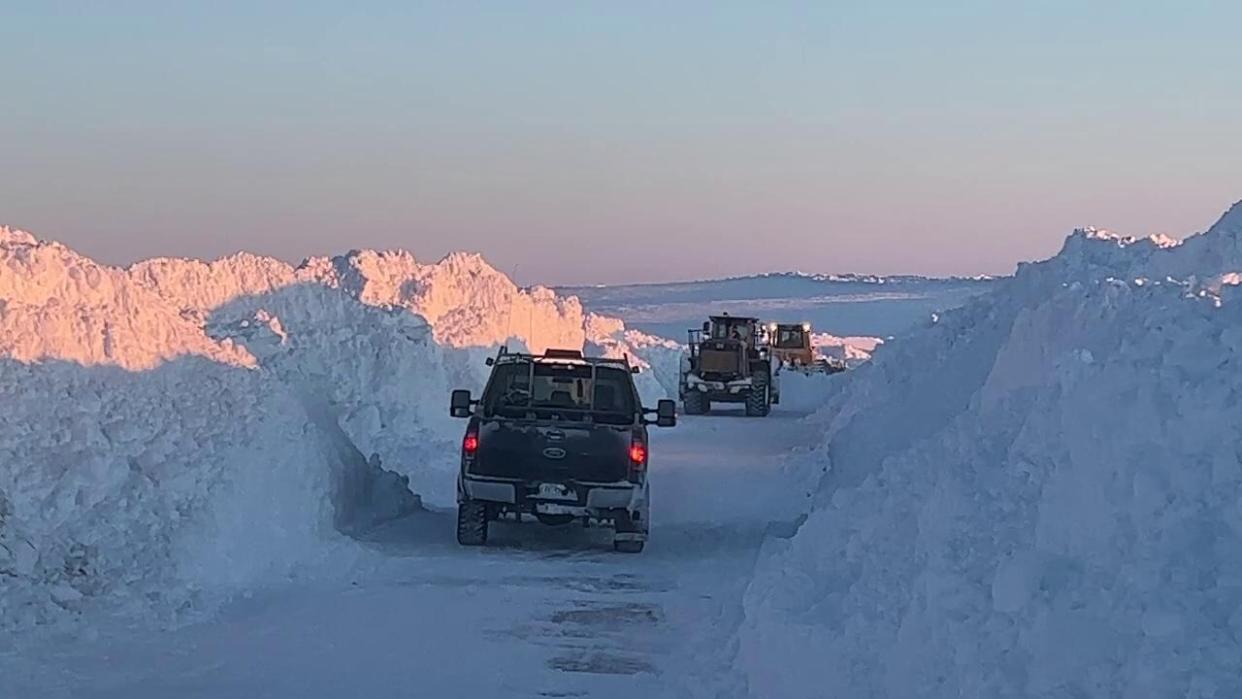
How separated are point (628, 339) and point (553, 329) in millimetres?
13921

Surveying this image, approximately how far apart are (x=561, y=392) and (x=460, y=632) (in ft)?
19.1

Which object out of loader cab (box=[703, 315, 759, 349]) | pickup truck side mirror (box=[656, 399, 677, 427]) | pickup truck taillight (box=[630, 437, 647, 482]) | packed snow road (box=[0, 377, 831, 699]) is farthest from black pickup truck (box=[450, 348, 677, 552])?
loader cab (box=[703, 315, 759, 349])

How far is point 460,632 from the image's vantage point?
10672 mm

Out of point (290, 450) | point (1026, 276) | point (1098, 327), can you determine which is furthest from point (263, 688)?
point (1026, 276)

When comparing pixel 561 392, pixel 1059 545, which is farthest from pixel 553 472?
pixel 1059 545

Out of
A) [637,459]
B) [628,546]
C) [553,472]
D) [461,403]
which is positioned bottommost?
[628,546]

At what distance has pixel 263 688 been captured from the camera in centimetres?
888

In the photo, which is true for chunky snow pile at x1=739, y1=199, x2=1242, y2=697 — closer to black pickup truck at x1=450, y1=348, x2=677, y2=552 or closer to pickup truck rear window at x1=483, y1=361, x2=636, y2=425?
black pickup truck at x1=450, y1=348, x2=677, y2=552

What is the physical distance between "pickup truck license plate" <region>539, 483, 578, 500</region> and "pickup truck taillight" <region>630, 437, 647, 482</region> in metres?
0.56

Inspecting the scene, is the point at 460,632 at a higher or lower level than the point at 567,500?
lower

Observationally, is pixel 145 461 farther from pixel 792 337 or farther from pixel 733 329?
pixel 792 337

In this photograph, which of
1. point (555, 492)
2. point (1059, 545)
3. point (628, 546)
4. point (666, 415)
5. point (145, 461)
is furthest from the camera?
point (666, 415)

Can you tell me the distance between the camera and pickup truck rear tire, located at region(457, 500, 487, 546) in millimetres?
14992

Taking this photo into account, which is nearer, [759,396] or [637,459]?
[637,459]
